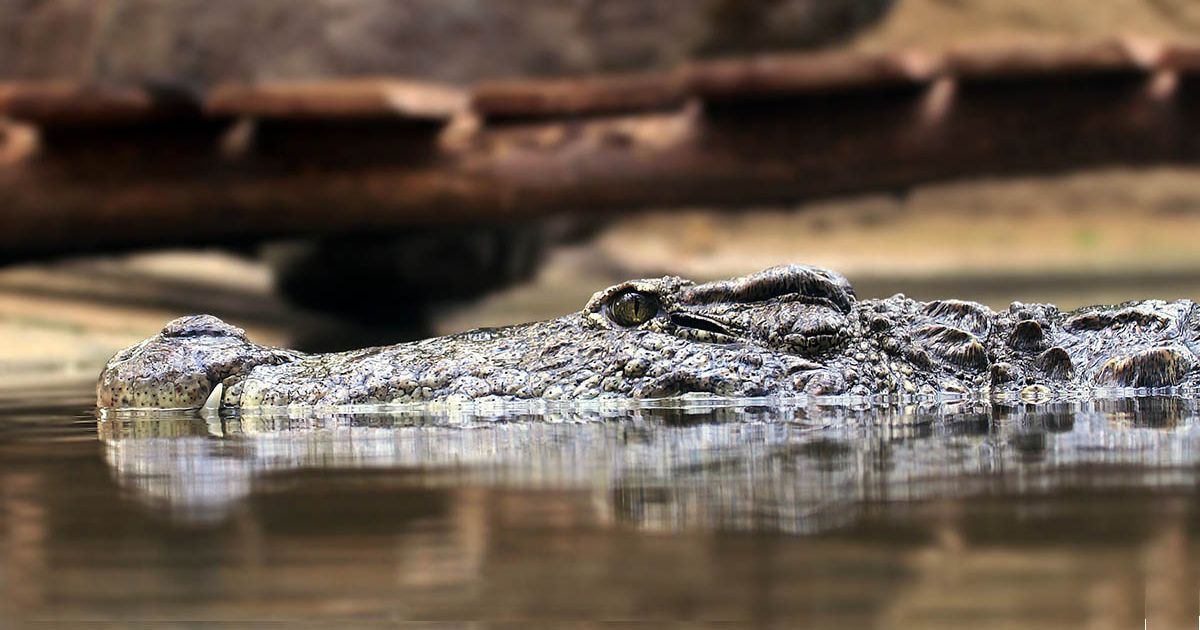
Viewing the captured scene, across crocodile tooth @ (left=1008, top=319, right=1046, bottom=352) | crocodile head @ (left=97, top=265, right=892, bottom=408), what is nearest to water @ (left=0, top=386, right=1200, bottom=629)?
crocodile head @ (left=97, top=265, right=892, bottom=408)

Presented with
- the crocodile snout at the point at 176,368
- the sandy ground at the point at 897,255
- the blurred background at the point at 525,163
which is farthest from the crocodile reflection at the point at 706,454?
the sandy ground at the point at 897,255

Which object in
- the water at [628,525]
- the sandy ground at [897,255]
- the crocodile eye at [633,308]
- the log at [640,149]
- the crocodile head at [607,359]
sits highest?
the log at [640,149]

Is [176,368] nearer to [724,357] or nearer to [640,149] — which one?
[724,357]

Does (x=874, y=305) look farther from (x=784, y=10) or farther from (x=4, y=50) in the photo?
(x=4, y=50)

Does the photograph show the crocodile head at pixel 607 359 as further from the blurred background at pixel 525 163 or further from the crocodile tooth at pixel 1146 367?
the blurred background at pixel 525 163

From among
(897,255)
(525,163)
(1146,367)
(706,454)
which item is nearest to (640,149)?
(525,163)

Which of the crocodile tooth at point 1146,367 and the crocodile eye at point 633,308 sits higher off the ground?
→ the crocodile eye at point 633,308

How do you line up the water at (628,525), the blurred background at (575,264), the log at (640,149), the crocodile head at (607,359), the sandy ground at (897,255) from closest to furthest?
the water at (628,525), the blurred background at (575,264), the crocodile head at (607,359), the log at (640,149), the sandy ground at (897,255)

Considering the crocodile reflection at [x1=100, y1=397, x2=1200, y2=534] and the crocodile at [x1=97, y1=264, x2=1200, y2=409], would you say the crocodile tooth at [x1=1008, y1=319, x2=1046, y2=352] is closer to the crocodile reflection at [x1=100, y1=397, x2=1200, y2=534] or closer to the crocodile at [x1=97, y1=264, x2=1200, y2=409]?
the crocodile at [x1=97, y1=264, x2=1200, y2=409]
